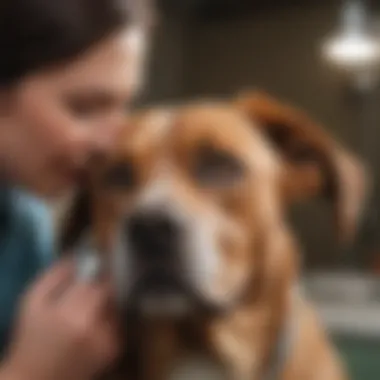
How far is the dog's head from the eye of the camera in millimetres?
763

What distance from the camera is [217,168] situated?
0.78m

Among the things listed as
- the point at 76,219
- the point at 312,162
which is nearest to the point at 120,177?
the point at 76,219

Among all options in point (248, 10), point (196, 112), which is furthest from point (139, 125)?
point (248, 10)

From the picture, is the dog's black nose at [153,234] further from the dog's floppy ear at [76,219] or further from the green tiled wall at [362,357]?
the green tiled wall at [362,357]

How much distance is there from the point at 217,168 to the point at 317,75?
14 cm

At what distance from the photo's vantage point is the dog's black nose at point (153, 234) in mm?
763

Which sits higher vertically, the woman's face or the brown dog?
the woman's face

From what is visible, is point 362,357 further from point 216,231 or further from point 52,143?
point 52,143

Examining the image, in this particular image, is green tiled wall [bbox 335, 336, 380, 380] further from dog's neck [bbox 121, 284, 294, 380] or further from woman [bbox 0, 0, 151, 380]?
woman [bbox 0, 0, 151, 380]

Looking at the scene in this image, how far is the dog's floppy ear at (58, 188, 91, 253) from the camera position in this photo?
0.81 metres

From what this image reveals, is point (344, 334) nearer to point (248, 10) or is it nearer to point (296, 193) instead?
point (296, 193)

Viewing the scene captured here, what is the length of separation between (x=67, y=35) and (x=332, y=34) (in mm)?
240

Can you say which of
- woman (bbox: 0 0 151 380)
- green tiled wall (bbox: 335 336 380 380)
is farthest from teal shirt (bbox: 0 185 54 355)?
green tiled wall (bbox: 335 336 380 380)

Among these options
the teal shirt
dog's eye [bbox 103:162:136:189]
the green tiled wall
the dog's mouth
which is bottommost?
the green tiled wall
